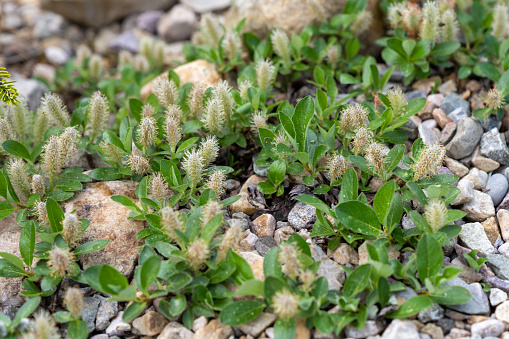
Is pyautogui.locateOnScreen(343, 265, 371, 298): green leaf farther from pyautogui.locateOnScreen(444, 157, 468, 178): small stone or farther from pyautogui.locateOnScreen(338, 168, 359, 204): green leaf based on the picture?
pyautogui.locateOnScreen(444, 157, 468, 178): small stone

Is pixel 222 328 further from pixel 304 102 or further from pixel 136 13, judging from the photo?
pixel 136 13

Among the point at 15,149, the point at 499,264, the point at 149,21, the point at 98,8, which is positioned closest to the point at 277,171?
the point at 499,264

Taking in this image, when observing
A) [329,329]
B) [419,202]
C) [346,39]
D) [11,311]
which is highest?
[346,39]

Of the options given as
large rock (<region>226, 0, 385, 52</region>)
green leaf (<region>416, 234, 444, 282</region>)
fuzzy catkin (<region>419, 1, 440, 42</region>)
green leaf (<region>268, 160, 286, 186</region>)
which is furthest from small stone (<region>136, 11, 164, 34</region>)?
green leaf (<region>416, 234, 444, 282</region>)

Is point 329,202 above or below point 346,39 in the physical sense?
below

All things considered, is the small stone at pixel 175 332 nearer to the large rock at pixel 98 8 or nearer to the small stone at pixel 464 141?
the small stone at pixel 464 141

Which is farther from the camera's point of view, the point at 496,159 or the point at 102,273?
the point at 496,159

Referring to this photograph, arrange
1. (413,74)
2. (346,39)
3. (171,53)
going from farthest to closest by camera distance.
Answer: (171,53), (346,39), (413,74)

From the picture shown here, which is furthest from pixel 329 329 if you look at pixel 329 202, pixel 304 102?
pixel 304 102
